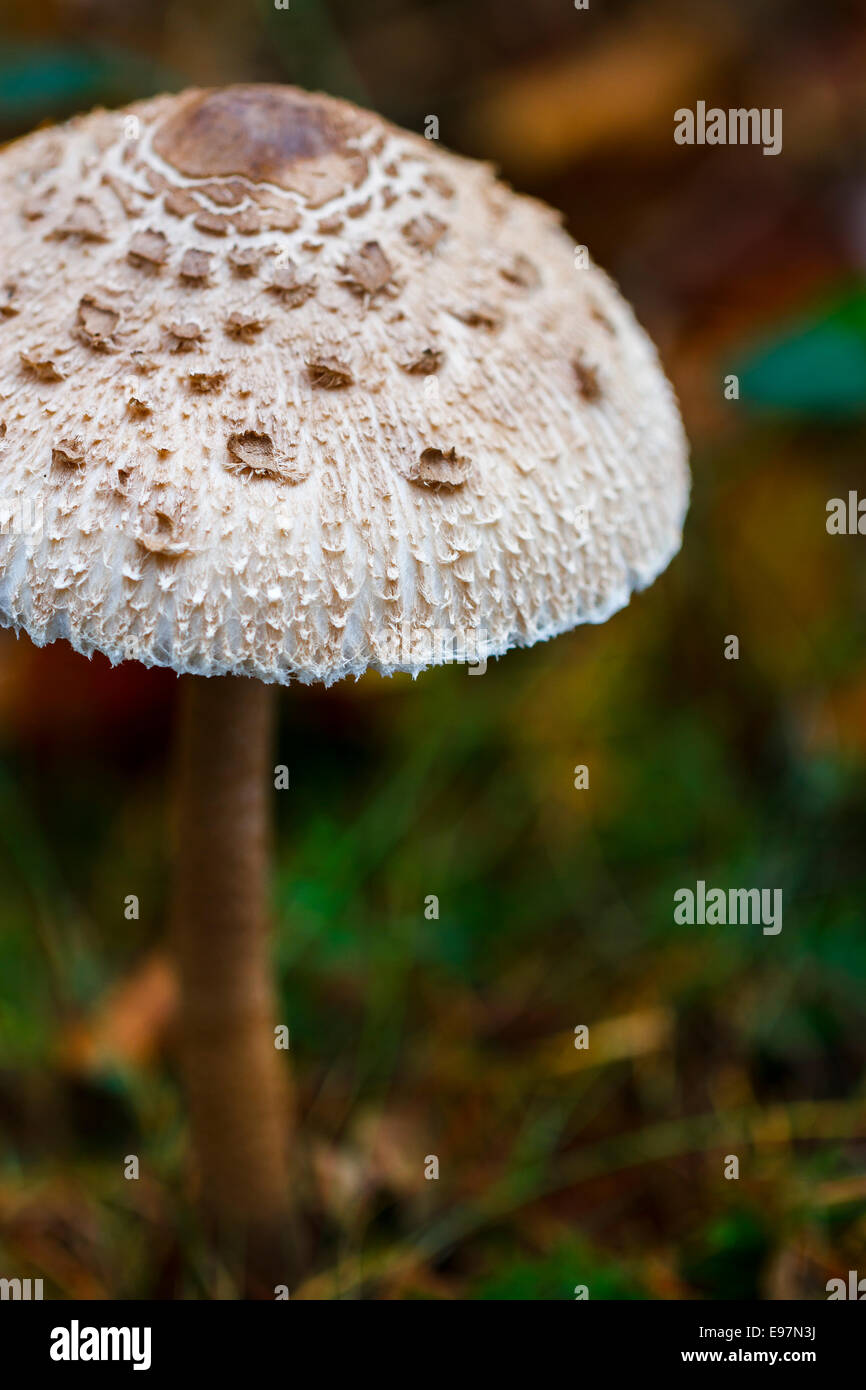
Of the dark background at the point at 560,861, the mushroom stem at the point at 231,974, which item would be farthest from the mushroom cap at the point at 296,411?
the dark background at the point at 560,861

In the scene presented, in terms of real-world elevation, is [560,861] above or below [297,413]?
below

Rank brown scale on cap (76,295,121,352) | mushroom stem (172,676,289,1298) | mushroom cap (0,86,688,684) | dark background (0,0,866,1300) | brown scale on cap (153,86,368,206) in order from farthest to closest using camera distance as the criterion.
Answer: dark background (0,0,866,1300) < mushroom stem (172,676,289,1298) < brown scale on cap (153,86,368,206) < brown scale on cap (76,295,121,352) < mushroom cap (0,86,688,684)

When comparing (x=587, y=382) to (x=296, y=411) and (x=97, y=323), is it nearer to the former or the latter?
(x=296, y=411)

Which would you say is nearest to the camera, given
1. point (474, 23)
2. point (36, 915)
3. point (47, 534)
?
point (47, 534)

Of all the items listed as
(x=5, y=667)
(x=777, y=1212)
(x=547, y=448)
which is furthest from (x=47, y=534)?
(x=5, y=667)

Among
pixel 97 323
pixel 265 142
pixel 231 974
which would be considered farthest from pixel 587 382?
pixel 231 974

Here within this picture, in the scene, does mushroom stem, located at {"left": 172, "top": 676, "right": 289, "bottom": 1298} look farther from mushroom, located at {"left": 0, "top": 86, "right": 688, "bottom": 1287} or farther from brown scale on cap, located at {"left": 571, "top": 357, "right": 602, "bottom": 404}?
brown scale on cap, located at {"left": 571, "top": 357, "right": 602, "bottom": 404}

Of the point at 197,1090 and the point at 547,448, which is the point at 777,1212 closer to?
the point at 197,1090

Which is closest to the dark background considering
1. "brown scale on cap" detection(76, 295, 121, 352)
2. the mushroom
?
the mushroom
